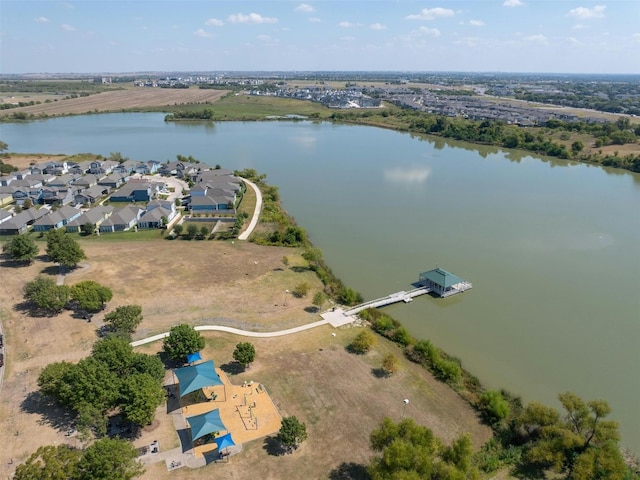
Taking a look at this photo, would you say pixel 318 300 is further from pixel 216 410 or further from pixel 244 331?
pixel 216 410

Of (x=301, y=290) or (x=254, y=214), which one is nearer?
(x=301, y=290)

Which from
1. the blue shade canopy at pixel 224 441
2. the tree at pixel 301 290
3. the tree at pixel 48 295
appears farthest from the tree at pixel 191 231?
the blue shade canopy at pixel 224 441

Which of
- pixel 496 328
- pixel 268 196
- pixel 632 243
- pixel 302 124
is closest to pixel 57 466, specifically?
pixel 496 328

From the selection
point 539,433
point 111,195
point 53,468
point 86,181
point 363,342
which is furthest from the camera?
point 86,181

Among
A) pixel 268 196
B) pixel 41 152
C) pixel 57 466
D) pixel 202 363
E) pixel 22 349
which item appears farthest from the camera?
pixel 41 152

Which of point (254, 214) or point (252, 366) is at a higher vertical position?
point (254, 214)

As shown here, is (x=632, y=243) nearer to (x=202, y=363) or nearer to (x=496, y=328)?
(x=496, y=328)

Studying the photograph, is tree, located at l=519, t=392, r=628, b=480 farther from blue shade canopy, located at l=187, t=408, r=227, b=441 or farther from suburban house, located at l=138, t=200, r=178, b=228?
suburban house, located at l=138, t=200, r=178, b=228

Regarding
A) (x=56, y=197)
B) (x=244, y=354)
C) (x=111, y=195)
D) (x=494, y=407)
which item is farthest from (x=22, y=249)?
(x=494, y=407)
